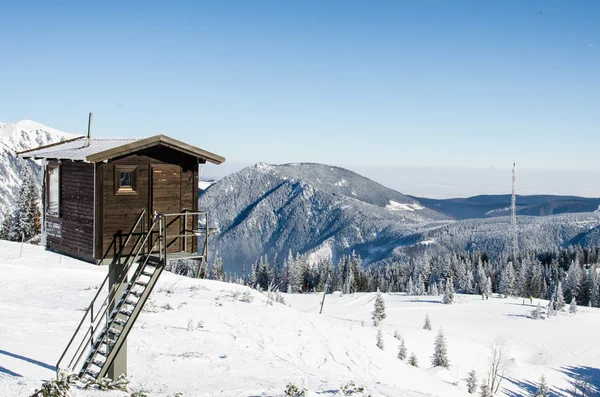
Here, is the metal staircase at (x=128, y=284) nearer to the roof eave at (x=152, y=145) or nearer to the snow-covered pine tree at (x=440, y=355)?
the roof eave at (x=152, y=145)

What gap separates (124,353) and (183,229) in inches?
160

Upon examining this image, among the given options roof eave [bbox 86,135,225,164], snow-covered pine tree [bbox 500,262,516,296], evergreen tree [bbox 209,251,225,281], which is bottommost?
snow-covered pine tree [bbox 500,262,516,296]

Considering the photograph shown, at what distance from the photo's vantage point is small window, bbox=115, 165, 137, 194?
15.2m

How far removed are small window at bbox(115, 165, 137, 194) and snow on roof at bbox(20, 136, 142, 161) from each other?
27.6 inches

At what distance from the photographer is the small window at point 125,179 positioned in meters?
15.2

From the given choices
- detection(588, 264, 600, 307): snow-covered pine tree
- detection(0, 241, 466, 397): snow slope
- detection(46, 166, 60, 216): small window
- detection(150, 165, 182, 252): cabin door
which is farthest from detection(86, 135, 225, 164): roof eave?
detection(588, 264, 600, 307): snow-covered pine tree

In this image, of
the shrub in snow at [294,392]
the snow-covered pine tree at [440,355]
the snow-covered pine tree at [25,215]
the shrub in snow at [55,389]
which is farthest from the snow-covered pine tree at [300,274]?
the shrub in snow at [55,389]

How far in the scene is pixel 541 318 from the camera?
292 feet

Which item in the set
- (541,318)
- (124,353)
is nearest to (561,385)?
(541,318)

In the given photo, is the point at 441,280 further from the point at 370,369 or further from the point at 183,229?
the point at 183,229

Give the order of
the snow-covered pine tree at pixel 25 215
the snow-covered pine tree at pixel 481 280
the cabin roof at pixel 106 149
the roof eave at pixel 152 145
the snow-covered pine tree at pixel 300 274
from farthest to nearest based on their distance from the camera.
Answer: the snow-covered pine tree at pixel 300 274
the snow-covered pine tree at pixel 481 280
the snow-covered pine tree at pixel 25 215
the cabin roof at pixel 106 149
the roof eave at pixel 152 145

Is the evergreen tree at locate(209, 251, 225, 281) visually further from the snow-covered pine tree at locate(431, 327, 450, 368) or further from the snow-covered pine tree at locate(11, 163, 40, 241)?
the snow-covered pine tree at locate(431, 327, 450, 368)

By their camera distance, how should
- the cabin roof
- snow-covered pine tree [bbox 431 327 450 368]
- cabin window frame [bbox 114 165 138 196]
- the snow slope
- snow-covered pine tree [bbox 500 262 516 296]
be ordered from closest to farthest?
1. the cabin roof
2. cabin window frame [bbox 114 165 138 196]
3. the snow slope
4. snow-covered pine tree [bbox 431 327 450 368]
5. snow-covered pine tree [bbox 500 262 516 296]

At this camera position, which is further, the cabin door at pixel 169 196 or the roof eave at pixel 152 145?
the cabin door at pixel 169 196
